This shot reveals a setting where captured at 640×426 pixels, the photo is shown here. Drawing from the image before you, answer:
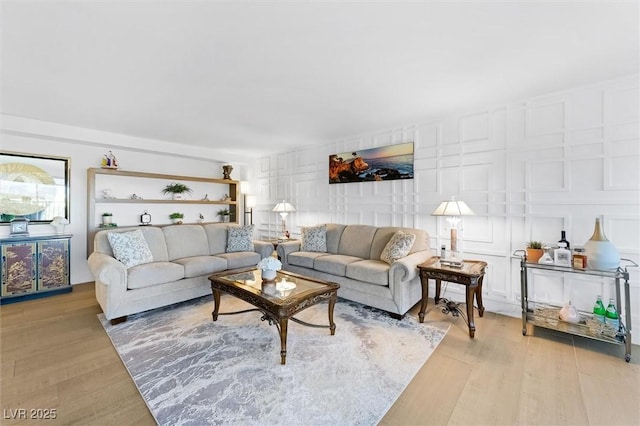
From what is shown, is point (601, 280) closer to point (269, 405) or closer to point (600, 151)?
point (600, 151)

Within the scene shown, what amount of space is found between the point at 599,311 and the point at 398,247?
1953 millimetres

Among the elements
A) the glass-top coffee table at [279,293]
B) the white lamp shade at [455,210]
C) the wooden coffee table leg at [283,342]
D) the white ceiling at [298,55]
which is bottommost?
the wooden coffee table leg at [283,342]

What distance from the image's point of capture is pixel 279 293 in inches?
101

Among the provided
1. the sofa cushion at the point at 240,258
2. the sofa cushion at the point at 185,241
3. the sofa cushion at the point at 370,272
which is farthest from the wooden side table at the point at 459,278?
the sofa cushion at the point at 185,241

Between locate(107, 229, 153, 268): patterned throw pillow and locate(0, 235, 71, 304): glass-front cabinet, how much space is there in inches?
52.5

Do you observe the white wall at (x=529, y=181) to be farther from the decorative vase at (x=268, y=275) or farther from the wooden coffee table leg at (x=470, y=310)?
the decorative vase at (x=268, y=275)

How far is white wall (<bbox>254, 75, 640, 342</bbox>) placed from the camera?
8.82ft

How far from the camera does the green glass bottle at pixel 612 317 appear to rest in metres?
2.50

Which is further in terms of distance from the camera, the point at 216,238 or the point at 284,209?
the point at 284,209

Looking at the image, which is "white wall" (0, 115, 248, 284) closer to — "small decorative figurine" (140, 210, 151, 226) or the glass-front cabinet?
"small decorative figurine" (140, 210, 151, 226)

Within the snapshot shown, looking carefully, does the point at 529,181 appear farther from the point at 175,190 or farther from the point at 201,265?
the point at 175,190

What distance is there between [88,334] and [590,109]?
569 cm

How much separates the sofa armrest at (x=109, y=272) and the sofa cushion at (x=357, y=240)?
2877 mm

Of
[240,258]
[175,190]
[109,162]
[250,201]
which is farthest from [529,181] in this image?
[109,162]
